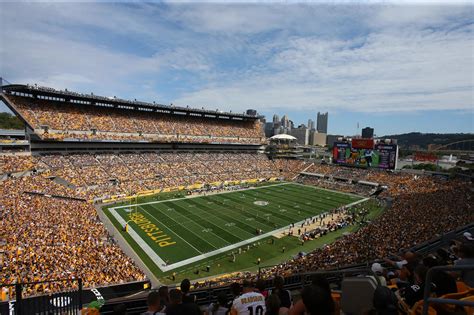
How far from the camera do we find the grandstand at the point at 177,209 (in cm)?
1443

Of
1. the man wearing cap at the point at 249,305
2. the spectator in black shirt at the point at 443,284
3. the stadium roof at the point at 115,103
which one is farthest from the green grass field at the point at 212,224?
the stadium roof at the point at 115,103

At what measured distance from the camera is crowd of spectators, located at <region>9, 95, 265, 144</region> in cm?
4116

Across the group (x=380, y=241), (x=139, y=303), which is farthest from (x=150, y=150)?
(x=139, y=303)

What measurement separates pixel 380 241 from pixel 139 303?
51.8 feet

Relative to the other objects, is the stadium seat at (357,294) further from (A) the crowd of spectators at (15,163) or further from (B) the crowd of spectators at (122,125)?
(B) the crowd of spectators at (122,125)

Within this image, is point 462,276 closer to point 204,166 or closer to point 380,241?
point 380,241

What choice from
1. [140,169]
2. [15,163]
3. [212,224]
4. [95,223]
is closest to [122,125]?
[140,169]

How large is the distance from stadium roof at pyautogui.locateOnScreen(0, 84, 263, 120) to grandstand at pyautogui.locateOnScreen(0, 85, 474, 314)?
0.87ft

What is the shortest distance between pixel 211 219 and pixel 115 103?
34.7 m

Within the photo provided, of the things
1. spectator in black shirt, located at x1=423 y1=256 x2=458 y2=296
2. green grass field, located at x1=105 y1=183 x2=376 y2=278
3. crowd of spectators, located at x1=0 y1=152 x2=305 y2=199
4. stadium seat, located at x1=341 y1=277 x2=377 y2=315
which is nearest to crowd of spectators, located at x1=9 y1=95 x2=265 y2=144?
crowd of spectators, located at x1=0 y1=152 x2=305 y2=199

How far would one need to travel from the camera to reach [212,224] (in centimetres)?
2931

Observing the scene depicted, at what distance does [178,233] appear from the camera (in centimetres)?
2641

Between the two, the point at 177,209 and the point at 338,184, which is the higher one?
the point at 338,184

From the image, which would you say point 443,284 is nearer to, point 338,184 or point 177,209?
point 177,209
